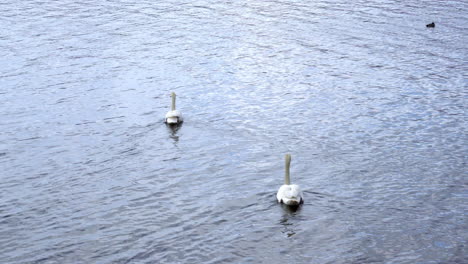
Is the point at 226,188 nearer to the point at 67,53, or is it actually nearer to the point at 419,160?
the point at 419,160

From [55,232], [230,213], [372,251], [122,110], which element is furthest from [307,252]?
[122,110]

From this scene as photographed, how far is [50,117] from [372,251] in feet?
65.6

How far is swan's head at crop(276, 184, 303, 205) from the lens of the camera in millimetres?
27797

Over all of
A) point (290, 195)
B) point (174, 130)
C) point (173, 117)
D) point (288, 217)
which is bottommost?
point (288, 217)

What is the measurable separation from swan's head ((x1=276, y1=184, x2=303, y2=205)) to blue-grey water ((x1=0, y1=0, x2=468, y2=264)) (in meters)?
0.45

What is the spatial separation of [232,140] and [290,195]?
8198 millimetres

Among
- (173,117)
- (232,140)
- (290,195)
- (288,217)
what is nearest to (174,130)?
(173,117)

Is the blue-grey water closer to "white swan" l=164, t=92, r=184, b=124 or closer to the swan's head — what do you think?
the swan's head

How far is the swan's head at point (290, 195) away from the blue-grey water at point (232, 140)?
45 centimetres

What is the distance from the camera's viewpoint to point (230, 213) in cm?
2806

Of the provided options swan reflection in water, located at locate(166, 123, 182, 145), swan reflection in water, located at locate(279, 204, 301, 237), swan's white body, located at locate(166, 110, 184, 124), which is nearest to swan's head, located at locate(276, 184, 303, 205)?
swan reflection in water, located at locate(279, 204, 301, 237)

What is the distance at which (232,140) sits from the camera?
35.4 meters

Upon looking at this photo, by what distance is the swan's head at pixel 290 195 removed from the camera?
91.2 ft

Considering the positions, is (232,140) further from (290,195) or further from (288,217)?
(288,217)
